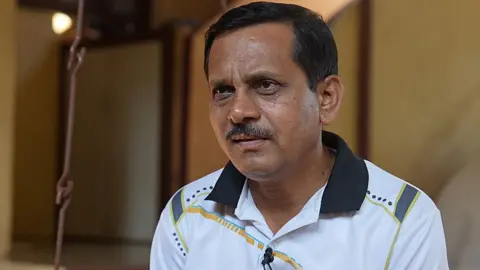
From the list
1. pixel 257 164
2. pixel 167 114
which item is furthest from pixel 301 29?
pixel 167 114

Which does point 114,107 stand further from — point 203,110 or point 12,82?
point 203,110

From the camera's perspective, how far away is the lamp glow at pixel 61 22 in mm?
3266

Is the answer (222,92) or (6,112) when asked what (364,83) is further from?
(222,92)

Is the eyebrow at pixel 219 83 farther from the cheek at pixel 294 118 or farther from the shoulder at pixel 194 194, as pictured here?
the shoulder at pixel 194 194

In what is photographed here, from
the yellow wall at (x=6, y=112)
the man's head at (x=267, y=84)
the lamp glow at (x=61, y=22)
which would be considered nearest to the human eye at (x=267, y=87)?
Result: the man's head at (x=267, y=84)

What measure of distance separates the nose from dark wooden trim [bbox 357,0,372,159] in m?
1.14

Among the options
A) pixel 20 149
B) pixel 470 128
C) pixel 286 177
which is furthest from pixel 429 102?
pixel 20 149

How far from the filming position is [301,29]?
32.9 inches

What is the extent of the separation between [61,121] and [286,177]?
8.48 ft

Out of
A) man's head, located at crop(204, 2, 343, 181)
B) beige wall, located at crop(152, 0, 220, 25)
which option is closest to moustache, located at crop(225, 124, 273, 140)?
man's head, located at crop(204, 2, 343, 181)

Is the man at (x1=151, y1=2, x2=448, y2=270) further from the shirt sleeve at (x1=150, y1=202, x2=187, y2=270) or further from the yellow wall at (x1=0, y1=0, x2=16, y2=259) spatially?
the yellow wall at (x1=0, y1=0, x2=16, y2=259)

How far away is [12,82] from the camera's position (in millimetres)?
2100

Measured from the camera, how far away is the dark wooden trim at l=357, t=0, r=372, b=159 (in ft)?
6.30

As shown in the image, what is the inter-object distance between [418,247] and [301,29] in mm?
280
